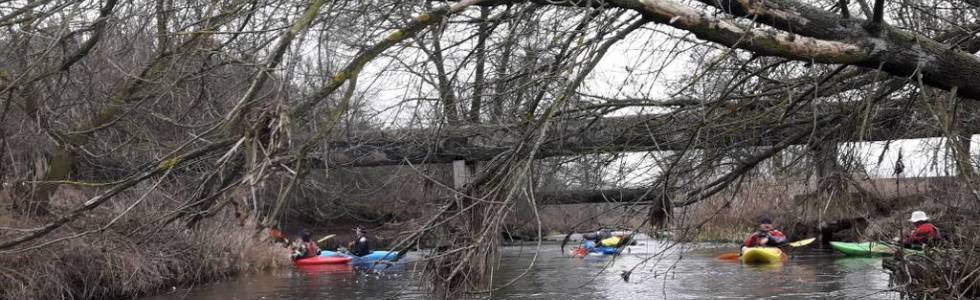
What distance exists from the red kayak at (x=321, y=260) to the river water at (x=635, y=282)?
106 cm

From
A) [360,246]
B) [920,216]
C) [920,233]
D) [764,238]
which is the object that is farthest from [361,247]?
[920,233]

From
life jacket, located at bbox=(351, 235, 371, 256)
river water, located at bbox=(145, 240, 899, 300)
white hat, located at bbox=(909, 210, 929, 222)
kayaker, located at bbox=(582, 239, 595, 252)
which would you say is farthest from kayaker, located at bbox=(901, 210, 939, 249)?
life jacket, located at bbox=(351, 235, 371, 256)

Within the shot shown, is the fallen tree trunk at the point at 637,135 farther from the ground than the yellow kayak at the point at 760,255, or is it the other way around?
the fallen tree trunk at the point at 637,135

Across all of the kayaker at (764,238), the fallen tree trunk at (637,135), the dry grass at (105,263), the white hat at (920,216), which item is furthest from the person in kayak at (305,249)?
the fallen tree trunk at (637,135)

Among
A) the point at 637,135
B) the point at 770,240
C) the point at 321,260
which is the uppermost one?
the point at 637,135

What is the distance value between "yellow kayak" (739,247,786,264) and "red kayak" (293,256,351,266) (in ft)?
26.2

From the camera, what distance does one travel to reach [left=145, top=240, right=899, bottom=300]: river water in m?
11.5

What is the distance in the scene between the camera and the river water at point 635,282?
11.5m

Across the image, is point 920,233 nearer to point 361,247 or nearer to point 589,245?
point 589,245

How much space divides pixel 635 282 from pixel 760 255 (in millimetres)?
4781

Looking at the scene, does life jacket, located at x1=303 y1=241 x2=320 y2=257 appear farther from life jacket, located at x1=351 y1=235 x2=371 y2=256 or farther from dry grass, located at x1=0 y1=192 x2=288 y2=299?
dry grass, located at x1=0 y1=192 x2=288 y2=299

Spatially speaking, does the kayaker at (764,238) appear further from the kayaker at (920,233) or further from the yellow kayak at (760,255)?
the kayaker at (920,233)

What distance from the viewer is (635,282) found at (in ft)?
41.7

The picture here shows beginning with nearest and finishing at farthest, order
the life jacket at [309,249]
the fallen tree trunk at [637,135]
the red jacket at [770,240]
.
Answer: the fallen tree trunk at [637,135], the red jacket at [770,240], the life jacket at [309,249]
